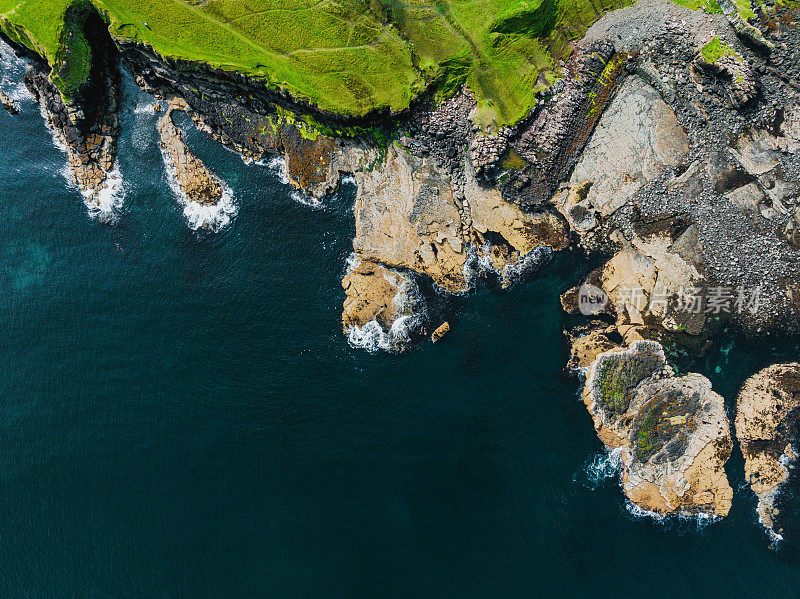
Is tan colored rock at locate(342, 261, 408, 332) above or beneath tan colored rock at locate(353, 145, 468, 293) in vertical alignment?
beneath

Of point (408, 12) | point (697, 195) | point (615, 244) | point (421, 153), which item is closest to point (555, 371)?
point (615, 244)

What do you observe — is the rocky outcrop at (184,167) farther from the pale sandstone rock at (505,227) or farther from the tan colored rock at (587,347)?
the tan colored rock at (587,347)

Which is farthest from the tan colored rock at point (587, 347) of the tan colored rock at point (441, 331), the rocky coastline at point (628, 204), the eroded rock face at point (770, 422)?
the eroded rock face at point (770, 422)

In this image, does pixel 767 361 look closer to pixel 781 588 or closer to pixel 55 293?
pixel 781 588

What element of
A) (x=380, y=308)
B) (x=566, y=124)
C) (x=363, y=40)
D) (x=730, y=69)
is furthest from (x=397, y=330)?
(x=730, y=69)

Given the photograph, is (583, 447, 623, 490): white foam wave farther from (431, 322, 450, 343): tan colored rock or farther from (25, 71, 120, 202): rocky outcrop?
(25, 71, 120, 202): rocky outcrop

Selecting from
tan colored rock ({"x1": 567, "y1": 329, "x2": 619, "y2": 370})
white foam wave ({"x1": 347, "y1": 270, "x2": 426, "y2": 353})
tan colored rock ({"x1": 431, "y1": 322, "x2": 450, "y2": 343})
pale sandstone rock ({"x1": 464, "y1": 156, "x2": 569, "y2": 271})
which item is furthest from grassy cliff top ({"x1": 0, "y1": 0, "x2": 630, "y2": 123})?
tan colored rock ({"x1": 567, "y1": 329, "x2": 619, "y2": 370})
